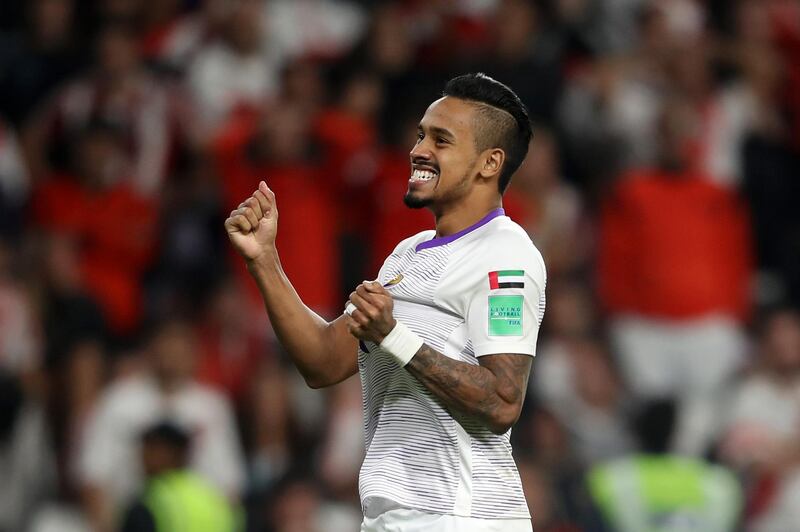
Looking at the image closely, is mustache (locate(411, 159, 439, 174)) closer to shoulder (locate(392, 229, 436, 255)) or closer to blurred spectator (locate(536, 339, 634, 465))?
shoulder (locate(392, 229, 436, 255))

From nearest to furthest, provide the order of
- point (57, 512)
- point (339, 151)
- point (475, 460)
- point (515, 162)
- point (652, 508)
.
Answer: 1. point (475, 460)
2. point (515, 162)
3. point (652, 508)
4. point (57, 512)
5. point (339, 151)

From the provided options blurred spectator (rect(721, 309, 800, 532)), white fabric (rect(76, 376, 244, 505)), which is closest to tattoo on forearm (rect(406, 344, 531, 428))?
blurred spectator (rect(721, 309, 800, 532))

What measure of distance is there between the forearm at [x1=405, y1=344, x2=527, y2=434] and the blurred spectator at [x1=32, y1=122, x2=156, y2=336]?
565cm

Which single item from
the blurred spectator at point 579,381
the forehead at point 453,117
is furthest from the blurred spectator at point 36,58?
the forehead at point 453,117

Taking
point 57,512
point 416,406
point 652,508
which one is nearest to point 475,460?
point 416,406

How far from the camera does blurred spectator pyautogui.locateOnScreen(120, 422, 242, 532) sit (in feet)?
24.7

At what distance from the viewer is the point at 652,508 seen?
774cm

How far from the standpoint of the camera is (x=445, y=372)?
3811 mm

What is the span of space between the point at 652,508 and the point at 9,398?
3515mm

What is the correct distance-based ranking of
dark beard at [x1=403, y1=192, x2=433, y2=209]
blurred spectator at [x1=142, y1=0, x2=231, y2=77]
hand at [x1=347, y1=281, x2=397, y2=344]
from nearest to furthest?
hand at [x1=347, y1=281, x2=397, y2=344] < dark beard at [x1=403, y1=192, x2=433, y2=209] < blurred spectator at [x1=142, y1=0, x2=231, y2=77]

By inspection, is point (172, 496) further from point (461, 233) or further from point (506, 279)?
point (506, 279)

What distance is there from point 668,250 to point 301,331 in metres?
5.35

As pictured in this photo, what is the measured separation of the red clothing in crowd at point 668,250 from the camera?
9289mm

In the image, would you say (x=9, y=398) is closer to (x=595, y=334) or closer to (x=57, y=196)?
(x=57, y=196)
